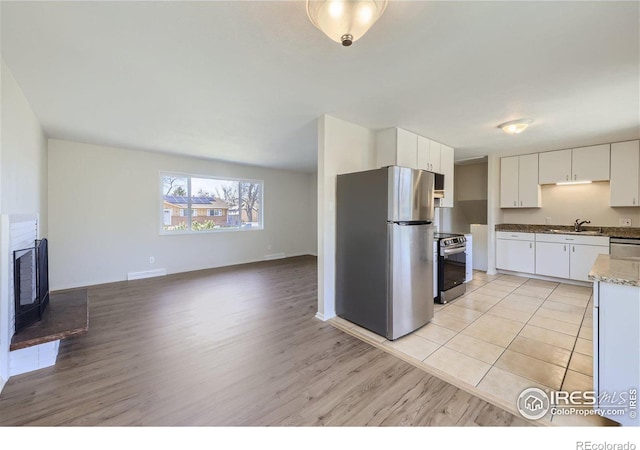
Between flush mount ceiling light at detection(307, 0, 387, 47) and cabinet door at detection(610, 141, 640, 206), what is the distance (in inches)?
204

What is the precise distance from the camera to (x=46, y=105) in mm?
2801

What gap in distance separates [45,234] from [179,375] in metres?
3.77

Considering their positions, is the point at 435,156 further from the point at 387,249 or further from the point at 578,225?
the point at 578,225

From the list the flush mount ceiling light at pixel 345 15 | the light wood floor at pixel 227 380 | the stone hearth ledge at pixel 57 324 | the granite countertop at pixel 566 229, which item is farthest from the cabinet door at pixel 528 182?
the stone hearth ledge at pixel 57 324

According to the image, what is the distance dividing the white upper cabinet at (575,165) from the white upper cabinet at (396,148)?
292 cm

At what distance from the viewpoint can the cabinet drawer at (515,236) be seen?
4.81 m

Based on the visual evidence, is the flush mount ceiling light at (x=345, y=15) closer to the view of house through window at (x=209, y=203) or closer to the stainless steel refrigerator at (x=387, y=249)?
the stainless steel refrigerator at (x=387, y=249)

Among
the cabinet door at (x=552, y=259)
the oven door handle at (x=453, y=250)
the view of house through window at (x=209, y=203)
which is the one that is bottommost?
the cabinet door at (x=552, y=259)

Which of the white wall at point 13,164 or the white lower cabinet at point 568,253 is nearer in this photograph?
the white wall at point 13,164

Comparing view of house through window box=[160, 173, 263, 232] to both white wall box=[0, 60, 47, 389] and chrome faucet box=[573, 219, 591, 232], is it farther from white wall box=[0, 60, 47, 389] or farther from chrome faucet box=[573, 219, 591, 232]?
chrome faucet box=[573, 219, 591, 232]

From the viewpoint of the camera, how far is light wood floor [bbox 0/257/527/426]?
1589 mm

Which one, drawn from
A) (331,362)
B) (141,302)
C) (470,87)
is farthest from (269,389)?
(470,87)

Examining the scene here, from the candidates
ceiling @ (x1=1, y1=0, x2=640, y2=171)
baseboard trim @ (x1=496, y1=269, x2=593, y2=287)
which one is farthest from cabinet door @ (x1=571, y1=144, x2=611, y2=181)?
baseboard trim @ (x1=496, y1=269, x2=593, y2=287)

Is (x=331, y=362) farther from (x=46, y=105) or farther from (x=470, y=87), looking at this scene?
(x=46, y=105)
